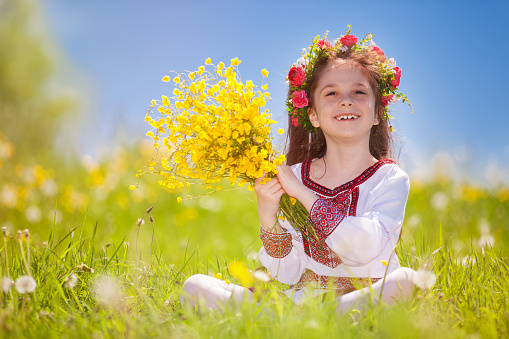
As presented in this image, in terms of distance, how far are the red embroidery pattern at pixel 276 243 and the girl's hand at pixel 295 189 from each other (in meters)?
0.34

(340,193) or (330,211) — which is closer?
(330,211)

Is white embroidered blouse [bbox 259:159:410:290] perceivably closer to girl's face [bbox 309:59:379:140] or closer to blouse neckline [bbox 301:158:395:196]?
blouse neckline [bbox 301:158:395:196]

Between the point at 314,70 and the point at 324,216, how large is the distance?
1095 millimetres

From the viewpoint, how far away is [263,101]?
2.45 m

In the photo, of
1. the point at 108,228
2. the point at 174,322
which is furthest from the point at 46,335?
the point at 108,228

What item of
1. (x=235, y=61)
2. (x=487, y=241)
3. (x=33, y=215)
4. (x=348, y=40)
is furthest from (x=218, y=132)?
(x=33, y=215)

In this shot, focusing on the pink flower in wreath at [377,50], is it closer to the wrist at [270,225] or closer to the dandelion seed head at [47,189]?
the wrist at [270,225]

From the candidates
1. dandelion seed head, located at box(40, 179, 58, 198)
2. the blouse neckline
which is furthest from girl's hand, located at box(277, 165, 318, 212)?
dandelion seed head, located at box(40, 179, 58, 198)

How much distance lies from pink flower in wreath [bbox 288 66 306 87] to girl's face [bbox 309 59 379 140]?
12 centimetres

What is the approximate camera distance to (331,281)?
108 inches

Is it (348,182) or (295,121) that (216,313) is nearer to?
(348,182)

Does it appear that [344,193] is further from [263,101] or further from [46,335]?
[46,335]

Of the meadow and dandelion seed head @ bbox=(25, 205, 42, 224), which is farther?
dandelion seed head @ bbox=(25, 205, 42, 224)

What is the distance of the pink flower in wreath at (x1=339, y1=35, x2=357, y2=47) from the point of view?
312 cm
